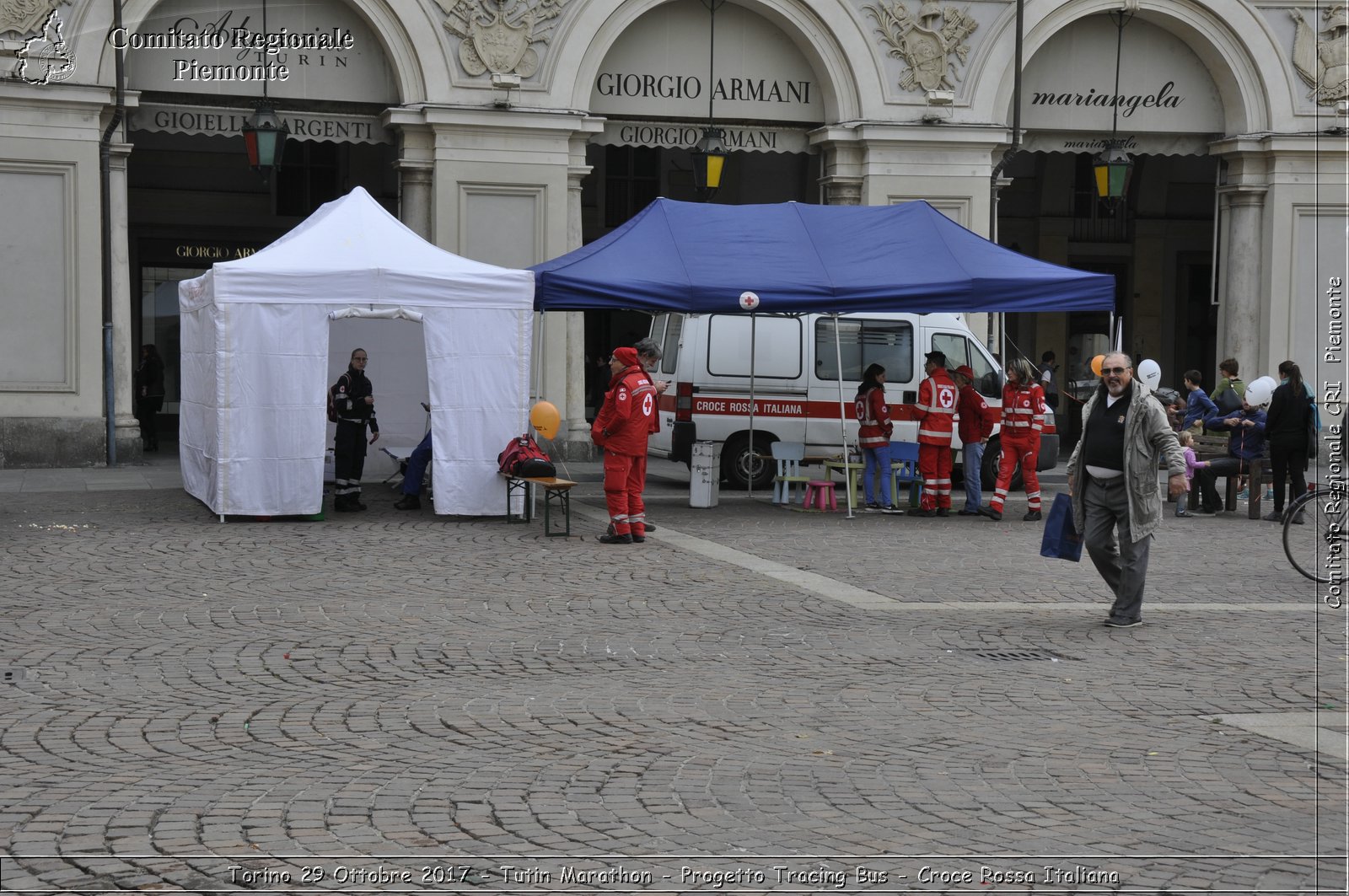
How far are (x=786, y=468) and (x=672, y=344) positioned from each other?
2465 millimetres

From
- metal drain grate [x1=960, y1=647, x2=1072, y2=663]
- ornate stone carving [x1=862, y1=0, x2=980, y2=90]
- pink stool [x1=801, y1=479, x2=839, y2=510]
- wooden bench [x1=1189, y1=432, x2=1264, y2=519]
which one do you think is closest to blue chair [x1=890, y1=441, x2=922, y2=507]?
pink stool [x1=801, y1=479, x2=839, y2=510]

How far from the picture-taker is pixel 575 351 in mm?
22047

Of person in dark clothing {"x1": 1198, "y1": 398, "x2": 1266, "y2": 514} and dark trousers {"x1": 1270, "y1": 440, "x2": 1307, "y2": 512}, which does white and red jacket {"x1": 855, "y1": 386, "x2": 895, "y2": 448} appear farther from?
dark trousers {"x1": 1270, "y1": 440, "x2": 1307, "y2": 512}

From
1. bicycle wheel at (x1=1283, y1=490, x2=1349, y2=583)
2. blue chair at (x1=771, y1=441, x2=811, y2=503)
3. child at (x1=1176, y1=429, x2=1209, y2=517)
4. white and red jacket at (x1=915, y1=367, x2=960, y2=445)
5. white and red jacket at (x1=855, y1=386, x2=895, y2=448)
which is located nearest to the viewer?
bicycle wheel at (x1=1283, y1=490, x2=1349, y2=583)

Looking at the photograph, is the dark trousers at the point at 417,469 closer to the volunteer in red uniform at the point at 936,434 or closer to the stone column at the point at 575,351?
the volunteer in red uniform at the point at 936,434

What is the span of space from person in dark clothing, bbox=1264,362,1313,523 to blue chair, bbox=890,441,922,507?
144 inches

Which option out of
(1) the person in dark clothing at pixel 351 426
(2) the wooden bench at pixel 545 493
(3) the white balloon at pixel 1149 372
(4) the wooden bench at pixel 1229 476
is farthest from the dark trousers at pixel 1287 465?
(1) the person in dark clothing at pixel 351 426

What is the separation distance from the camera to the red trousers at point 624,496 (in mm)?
13508

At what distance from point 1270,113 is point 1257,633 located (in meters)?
16.3

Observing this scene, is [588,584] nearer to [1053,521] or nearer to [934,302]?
[1053,521]

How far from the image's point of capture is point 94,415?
19.9 m

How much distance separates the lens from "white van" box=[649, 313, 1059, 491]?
60.3 ft

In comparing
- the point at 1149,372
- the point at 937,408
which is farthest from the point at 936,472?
the point at 1149,372

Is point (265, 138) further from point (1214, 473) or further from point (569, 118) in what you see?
point (1214, 473)
